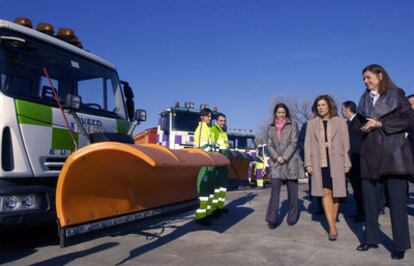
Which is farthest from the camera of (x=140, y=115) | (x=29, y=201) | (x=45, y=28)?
(x=140, y=115)

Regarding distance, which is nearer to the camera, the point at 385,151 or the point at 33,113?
the point at 385,151

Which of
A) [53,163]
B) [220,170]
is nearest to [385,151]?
[220,170]

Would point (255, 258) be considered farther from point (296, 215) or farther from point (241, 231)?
point (296, 215)

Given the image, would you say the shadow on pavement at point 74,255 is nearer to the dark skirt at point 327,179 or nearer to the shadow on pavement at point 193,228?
the shadow on pavement at point 193,228

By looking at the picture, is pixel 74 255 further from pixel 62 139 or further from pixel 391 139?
pixel 391 139

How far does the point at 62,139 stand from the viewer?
4844mm

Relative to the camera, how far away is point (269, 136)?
263 inches

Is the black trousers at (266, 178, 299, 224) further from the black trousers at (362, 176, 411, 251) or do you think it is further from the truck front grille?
the truck front grille

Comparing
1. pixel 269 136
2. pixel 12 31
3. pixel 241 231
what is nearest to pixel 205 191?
pixel 241 231

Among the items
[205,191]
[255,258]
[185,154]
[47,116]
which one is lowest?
[255,258]

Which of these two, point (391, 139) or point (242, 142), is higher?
point (242, 142)

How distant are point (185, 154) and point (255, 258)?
1282mm

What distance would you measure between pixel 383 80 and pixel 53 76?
3881mm

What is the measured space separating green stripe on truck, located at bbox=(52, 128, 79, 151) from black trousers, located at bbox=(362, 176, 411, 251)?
3348mm
